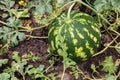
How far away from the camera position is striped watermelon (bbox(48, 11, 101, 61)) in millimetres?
3008

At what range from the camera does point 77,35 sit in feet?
9.86

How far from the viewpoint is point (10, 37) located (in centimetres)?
325

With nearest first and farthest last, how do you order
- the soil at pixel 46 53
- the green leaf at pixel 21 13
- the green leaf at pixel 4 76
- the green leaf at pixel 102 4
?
the green leaf at pixel 4 76, the green leaf at pixel 102 4, the soil at pixel 46 53, the green leaf at pixel 21 13

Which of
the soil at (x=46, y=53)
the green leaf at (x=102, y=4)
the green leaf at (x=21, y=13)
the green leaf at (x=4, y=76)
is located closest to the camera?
the green leaf at (x=4, y=76)

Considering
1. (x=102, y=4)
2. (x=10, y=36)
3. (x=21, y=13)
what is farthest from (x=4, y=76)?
(x=102, y=4)

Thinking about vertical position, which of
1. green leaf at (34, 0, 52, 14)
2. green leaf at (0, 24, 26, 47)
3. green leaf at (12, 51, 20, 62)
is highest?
green leaf at (34, 0, 52, 14)

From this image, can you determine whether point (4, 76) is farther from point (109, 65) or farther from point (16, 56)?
point (109, 65)

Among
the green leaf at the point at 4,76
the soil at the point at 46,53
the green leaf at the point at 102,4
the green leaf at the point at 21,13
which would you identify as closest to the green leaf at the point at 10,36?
the soil at the point at 46,53

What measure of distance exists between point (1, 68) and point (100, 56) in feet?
2.87

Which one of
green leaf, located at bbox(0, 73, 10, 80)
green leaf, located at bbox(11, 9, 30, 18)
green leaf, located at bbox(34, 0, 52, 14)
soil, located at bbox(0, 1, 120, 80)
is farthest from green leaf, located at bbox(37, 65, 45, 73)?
green leaf, located at bbox(11, 9, 30, 18)

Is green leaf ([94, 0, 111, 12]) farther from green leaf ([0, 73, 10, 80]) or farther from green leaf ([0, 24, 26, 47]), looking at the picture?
green leaf ([0, 73, 10, 80])

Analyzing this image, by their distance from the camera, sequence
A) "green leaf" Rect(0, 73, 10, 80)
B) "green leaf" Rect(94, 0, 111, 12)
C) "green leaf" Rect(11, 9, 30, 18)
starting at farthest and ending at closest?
"green leaf" Rect(11, 9, 30, 18), "green leaf" Rect(94, 0, 111, 12), "green leaf" Rect(0, 73, 10, 80)

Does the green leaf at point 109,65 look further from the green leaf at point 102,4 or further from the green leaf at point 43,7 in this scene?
the green leaf at point 43,7

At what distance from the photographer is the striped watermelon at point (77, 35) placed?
3.01 m
